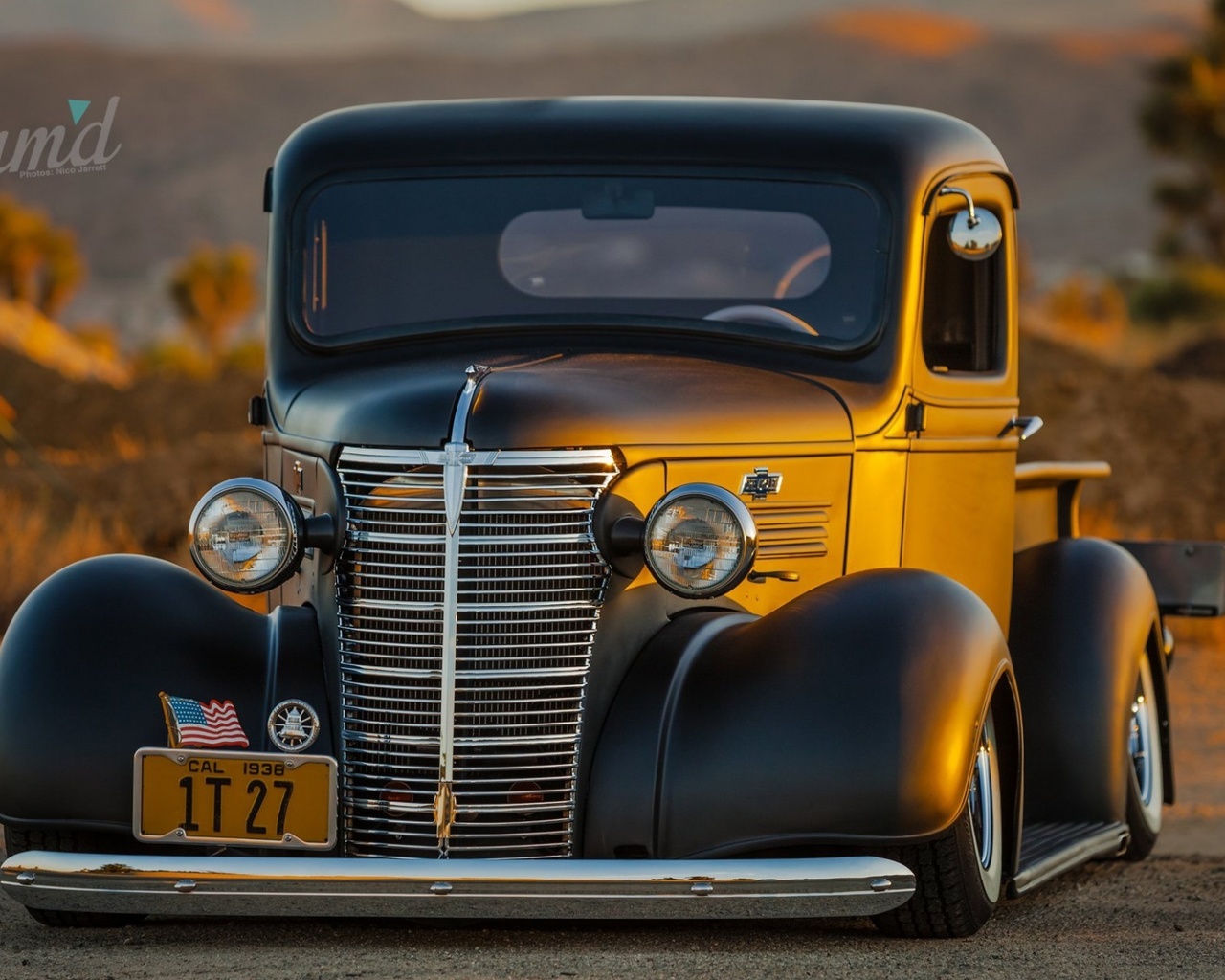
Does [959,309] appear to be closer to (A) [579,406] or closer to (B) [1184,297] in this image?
(A) [579,406]

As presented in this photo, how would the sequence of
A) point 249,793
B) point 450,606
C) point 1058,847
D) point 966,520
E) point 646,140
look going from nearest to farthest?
1. point 249,793
2. point 450,606
3. point 1058,847
4. point 646,140
5. point 966,520

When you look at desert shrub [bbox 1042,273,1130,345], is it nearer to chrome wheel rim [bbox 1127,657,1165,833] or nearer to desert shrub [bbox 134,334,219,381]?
desert shrub [bbox 134,334,219,381]

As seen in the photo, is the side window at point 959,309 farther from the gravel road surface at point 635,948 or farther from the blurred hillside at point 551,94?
the blurred hillside at point 551,94

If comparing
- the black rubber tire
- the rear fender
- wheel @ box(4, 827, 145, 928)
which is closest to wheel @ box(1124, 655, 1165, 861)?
the rear fender

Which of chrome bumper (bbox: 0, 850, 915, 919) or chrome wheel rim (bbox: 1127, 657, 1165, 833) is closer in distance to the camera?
chrome bumper (bbox: 0, 850, 915, 919)

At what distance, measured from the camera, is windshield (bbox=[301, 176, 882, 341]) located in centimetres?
585

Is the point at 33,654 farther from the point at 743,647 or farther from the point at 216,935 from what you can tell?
the point at 743,647

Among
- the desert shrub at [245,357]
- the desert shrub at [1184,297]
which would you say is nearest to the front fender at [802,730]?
the desert shrub at [1184,297]

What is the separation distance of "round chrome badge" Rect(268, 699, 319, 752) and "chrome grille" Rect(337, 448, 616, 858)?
0.08m

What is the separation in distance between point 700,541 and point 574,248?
1.50 m

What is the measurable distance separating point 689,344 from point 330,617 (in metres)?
1.30

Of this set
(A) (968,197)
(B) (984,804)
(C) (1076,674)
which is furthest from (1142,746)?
(A) (968,197)

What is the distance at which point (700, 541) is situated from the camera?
4.78 m

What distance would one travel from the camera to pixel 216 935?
4.98 meters
